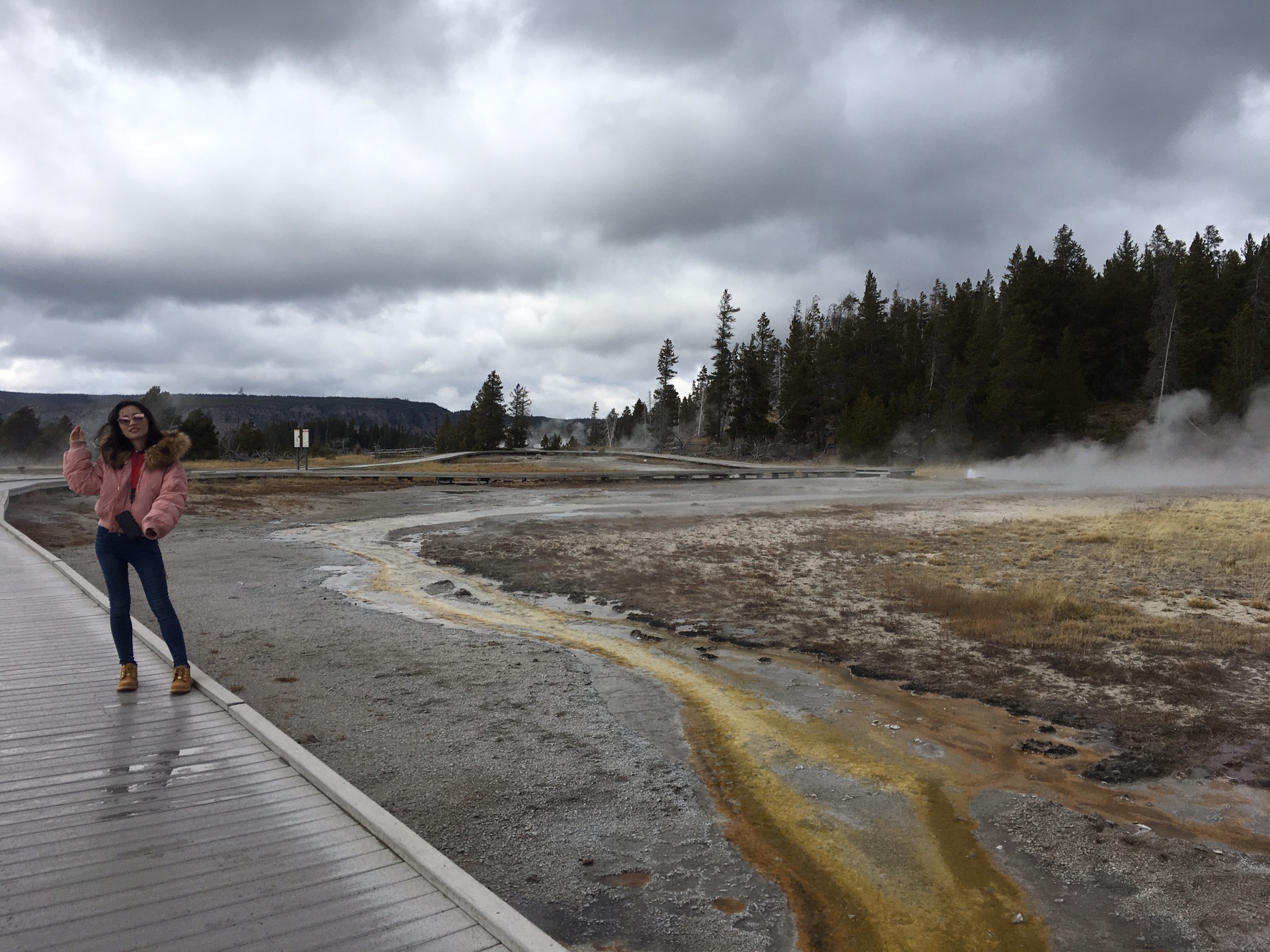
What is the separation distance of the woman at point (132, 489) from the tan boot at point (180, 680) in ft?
2.14

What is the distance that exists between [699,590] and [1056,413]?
50357 millimetres

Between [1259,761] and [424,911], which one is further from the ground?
[424,911]

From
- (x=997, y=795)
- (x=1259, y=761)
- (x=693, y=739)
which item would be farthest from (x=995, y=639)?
(x=693, y=739)

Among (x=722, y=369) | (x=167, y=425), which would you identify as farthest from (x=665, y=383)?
(x=167, y=425)

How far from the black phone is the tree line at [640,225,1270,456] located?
A: 54.9 m

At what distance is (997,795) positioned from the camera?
606 centimetres

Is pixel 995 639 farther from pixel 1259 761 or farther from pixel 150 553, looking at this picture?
pixel 150 553

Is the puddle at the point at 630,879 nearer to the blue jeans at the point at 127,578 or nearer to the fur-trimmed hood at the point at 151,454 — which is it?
the blue jeans at the point at 127,578

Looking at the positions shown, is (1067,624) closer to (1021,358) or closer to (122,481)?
(122,481)

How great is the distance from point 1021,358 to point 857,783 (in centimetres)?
5321

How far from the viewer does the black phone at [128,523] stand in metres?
5.30

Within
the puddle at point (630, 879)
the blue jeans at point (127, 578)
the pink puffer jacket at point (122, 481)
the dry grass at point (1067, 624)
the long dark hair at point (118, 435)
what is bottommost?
the puddle at point (630, 879)

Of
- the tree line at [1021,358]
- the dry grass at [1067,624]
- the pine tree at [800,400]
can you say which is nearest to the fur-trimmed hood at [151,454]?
the dry grass at [1067,624]

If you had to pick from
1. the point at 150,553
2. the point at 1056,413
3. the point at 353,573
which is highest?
the point at 1056,413
